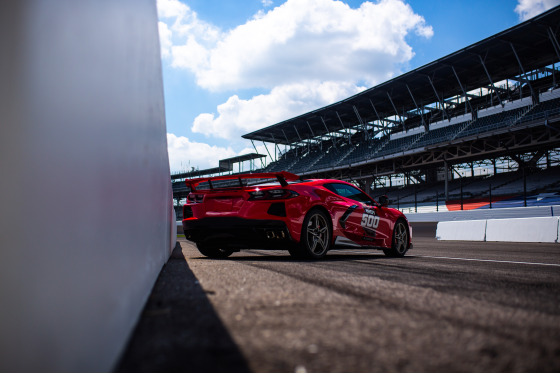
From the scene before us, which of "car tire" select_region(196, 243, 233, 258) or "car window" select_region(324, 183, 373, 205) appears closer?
"car window" select_region(324, 183, 373, 205)

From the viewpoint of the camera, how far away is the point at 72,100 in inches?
49.0

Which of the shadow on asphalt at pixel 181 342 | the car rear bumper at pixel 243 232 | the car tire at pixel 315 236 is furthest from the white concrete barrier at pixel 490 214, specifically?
the shadow on asphalt at pixel 181 342

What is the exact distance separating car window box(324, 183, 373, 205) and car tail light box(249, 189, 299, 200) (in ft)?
3.04

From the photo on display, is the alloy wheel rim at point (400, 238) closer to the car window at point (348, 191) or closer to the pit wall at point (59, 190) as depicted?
the car window at point (348, 191)

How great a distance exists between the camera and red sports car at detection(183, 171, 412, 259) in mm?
5703

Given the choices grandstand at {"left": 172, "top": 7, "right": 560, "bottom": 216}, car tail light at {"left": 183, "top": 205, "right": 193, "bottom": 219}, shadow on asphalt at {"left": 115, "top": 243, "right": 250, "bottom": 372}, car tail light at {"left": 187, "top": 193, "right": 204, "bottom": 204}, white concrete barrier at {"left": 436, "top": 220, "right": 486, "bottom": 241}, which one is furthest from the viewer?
grandstand at {"left": 172, "top": 7, "right": 560, "bottom": 216}

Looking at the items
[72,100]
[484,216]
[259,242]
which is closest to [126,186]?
[72,100]

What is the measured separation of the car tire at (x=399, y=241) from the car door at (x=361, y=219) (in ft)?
0.93

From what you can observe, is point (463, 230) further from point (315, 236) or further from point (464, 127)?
point (464, 127)

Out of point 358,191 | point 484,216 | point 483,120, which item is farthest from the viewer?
point 483,120

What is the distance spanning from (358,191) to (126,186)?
5.73 meters

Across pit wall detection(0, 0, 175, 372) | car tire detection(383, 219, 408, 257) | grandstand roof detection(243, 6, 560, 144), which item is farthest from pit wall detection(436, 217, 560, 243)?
grandstand roof detection(243, 6, 560, 144)

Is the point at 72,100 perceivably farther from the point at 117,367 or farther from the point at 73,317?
the point at 117,367

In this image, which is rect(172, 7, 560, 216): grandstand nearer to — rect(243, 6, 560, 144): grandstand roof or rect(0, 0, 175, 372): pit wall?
rect(243, 6, 560, 144): grandstand roof
